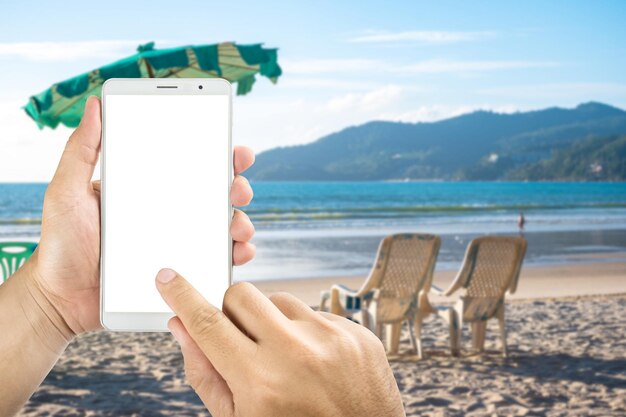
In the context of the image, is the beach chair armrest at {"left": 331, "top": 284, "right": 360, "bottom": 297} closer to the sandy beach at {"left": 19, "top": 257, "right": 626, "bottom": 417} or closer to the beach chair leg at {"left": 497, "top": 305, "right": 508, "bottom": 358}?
the sandy beach at {"left": 19, "top": 257, "right": 626, "bottom": 417}

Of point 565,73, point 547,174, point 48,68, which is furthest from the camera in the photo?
point 547,174

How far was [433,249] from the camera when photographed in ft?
20.0

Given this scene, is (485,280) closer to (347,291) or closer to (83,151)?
(347,291)

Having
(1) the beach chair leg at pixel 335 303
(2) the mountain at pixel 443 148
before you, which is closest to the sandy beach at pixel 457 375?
(1) the beach chair leg at pixel 335 303

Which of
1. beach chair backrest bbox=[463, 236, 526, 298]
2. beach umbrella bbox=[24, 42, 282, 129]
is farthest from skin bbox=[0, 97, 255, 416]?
beach chair backrest bbox=[463, 236, 526, 298]

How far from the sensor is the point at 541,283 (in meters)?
11.7

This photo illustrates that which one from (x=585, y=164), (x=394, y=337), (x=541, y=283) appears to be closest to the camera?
(x=394, y=337)

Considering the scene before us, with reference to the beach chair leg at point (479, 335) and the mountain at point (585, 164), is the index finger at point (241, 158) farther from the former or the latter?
the mountain at point (585, 164)

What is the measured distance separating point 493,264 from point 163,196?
5060 mm

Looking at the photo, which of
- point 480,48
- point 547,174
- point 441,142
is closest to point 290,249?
point 480,48

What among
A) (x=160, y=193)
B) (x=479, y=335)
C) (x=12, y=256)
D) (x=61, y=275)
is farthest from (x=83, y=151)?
(x=479, y=335)

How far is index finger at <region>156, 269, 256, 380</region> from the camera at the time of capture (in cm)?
75

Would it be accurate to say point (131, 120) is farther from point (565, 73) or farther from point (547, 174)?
point (547, 174)

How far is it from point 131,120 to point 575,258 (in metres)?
15.2
